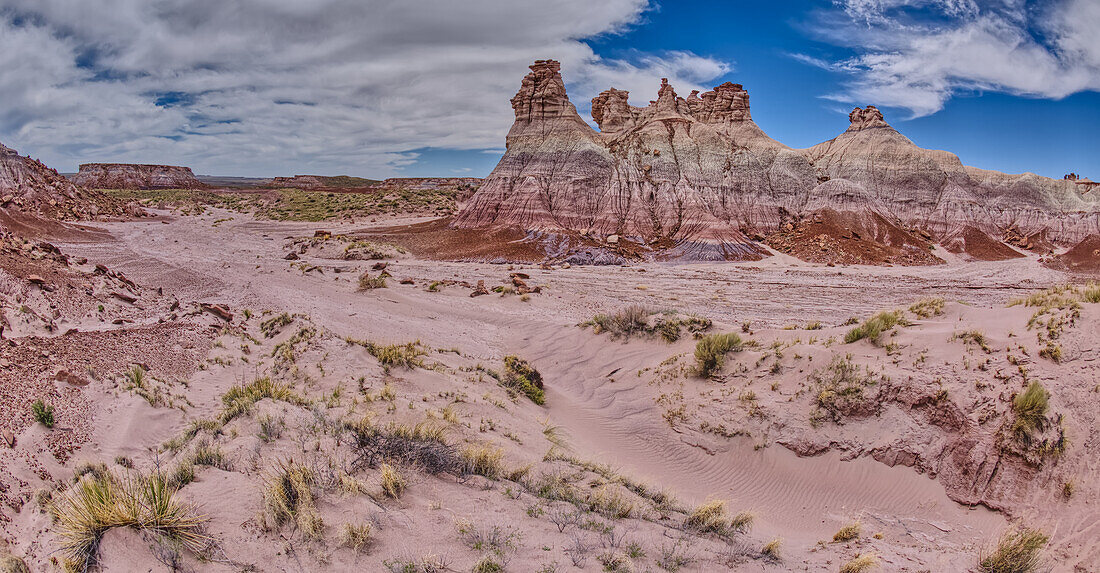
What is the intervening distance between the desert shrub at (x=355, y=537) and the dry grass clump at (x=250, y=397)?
133 inches

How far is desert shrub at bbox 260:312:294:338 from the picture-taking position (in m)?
12.3

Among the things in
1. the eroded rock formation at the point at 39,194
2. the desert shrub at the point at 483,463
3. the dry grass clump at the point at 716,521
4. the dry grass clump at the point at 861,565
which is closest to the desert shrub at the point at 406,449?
the desert shrub at the point at 483,463

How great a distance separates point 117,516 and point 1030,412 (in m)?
10.1

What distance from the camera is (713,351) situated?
10.0 m

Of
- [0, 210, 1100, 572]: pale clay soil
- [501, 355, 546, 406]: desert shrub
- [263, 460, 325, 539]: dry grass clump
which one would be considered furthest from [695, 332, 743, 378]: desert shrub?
[263, 460, 325, 539]: dry grass clump

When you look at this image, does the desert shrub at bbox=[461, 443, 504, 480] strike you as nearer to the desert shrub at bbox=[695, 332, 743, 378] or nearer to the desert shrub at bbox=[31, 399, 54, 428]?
the desert shrub at bbox=[31, 399, 54, 428]

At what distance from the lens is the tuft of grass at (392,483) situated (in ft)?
15.7

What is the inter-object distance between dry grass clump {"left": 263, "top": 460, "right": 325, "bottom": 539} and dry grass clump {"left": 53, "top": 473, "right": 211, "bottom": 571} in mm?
505

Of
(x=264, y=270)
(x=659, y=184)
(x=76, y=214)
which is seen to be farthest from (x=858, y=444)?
(x=76, y=214)

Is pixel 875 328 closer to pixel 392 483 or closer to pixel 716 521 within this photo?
pixel 716 521

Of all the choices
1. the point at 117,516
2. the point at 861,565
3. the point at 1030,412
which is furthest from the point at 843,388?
the point at 117,516

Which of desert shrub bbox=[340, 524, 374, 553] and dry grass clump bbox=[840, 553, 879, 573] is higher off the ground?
dry grass clump bbox=[840, 553, 879, 573]

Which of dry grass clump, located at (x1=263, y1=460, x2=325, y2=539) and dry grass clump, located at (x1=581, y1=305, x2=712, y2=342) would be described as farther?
dry grass clump, located at (x1=581, y1=305, x2=712, y2=342)

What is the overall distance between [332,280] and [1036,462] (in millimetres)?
22171
